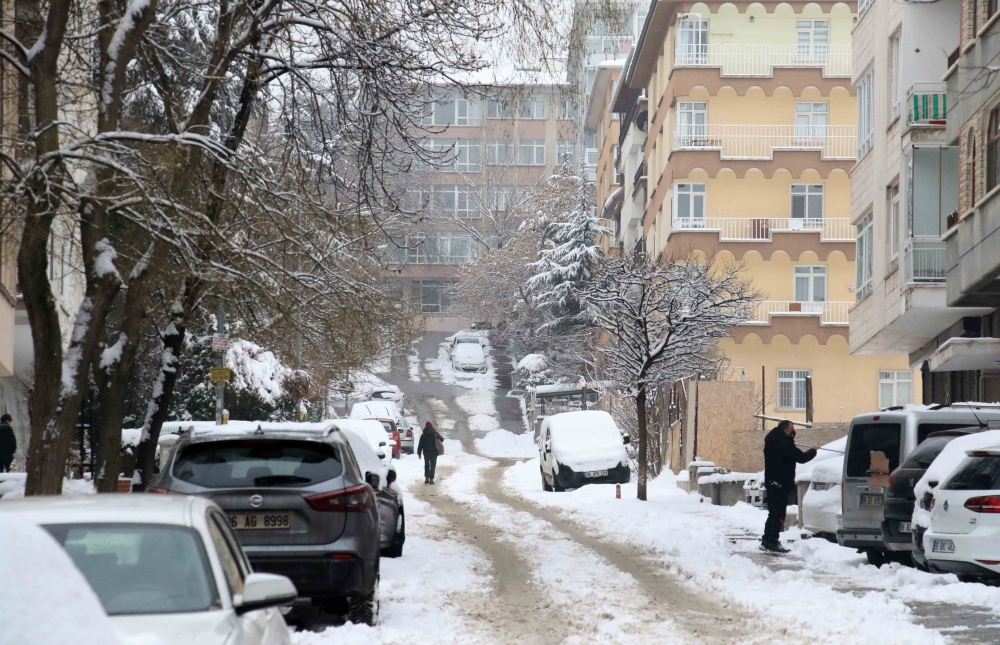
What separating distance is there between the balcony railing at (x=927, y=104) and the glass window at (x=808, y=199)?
23.6 metres

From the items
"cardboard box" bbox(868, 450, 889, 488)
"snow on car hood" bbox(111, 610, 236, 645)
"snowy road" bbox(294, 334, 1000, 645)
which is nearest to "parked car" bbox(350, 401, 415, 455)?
"snowy road" bbox(294, 334, 1000, 645)

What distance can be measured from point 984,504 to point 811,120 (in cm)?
3983

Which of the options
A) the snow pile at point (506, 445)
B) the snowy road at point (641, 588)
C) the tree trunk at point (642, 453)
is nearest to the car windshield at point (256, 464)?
the snowy road at point (641, 588)

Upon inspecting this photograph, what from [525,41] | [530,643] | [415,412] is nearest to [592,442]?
[525,41]

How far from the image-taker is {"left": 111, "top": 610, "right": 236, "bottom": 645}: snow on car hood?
17.3ft

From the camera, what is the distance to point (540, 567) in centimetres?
1552

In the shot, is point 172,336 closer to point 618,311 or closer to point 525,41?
point 525,41

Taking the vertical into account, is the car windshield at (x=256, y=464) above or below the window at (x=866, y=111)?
below

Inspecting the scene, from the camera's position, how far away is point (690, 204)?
167 ft

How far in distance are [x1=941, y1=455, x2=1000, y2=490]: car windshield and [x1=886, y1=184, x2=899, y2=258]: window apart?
53.0ft

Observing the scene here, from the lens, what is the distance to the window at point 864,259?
103 ft

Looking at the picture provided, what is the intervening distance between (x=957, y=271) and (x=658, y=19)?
30.6 m

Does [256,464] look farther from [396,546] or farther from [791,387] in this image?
[791,387]

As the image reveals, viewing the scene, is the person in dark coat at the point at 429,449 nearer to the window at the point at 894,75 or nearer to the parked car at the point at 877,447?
the window at the point at 894,75
